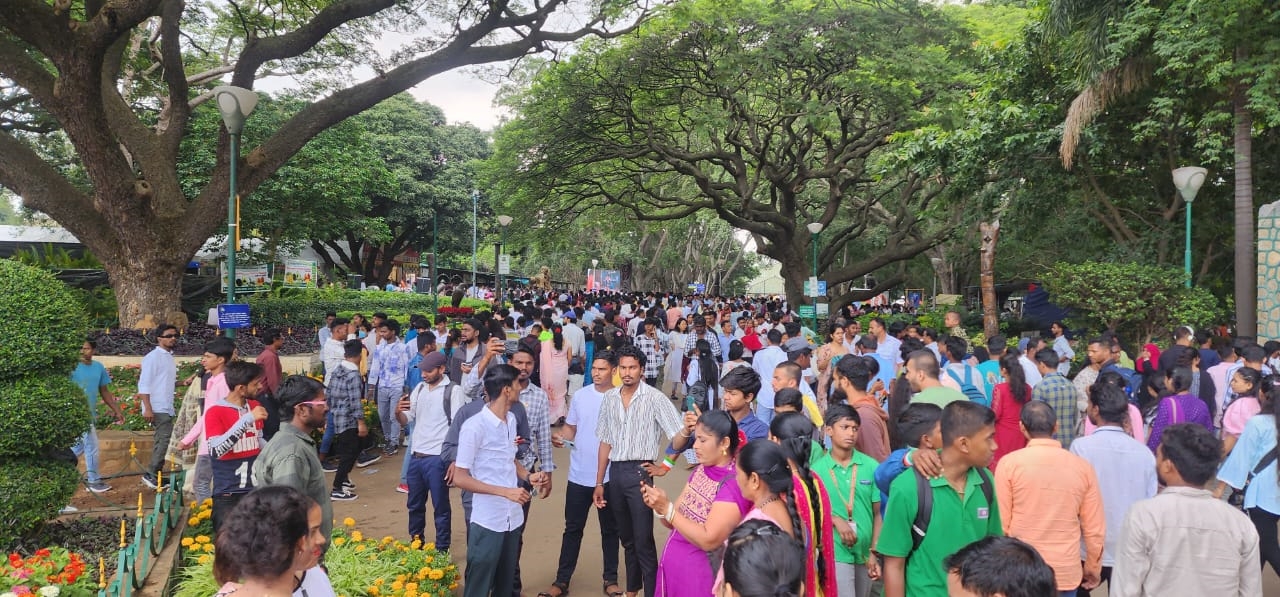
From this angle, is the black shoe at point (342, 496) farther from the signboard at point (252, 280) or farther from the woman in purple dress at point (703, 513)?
the signboard at point (252, 280)

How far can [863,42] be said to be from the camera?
1720 centimetres

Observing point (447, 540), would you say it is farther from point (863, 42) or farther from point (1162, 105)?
point (863, 42)

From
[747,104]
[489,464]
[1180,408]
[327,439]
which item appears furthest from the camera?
[747,104]

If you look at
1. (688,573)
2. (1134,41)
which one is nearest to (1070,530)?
(688,573)

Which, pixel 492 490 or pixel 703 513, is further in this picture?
pixel 492 490

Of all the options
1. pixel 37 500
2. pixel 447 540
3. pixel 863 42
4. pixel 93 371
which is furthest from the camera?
pixel 863 42

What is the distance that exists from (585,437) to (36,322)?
3489 mm

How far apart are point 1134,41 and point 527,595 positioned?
38.3ft

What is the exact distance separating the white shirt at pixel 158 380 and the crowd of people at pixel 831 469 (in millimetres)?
19

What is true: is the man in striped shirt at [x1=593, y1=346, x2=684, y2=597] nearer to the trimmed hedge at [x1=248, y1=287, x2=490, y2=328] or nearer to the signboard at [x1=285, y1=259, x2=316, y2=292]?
the trimmed hedge at [x1=248, y1=287, x2=490, y2=328]

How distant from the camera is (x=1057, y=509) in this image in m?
3.34

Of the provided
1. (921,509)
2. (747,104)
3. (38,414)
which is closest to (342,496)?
(38,414)

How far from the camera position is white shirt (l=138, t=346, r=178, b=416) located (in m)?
7.56

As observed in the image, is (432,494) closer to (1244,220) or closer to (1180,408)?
(1180,408)
